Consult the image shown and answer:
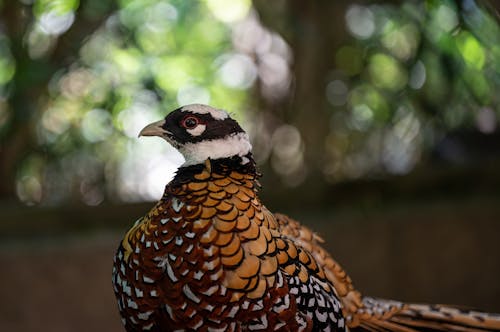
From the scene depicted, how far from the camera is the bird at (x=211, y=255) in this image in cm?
149

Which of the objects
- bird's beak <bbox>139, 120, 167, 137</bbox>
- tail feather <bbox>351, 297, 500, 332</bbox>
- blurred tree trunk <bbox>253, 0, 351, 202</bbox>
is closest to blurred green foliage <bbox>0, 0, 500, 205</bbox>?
blurred tree trunk <bbox>253, 0, 351, 202</bbox>

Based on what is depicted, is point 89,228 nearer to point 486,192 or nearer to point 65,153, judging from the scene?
point 65,153

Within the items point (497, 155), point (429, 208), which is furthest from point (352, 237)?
point (497, 155)

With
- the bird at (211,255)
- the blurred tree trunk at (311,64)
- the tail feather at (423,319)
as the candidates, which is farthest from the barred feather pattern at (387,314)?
the blurred tree trunk at (311,64)

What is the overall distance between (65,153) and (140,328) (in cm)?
255

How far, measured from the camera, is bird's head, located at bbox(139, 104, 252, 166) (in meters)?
1.55

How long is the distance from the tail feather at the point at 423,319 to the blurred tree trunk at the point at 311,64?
1.49 metres

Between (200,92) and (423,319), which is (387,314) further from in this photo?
(200,92)

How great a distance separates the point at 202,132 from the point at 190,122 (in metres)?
0.04

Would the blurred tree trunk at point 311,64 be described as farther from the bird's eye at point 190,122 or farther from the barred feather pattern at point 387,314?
the bird's eye at point 190,122

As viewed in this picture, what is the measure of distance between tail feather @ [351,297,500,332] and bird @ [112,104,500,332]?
0.91 ft

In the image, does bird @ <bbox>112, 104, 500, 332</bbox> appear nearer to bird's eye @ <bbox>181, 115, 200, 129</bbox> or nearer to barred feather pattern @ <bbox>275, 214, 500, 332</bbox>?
bird's eye @ <bbox>181, 115, 200, 129</bbox>

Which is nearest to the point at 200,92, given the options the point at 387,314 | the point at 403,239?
the point at 403,239

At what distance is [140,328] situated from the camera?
155cm
